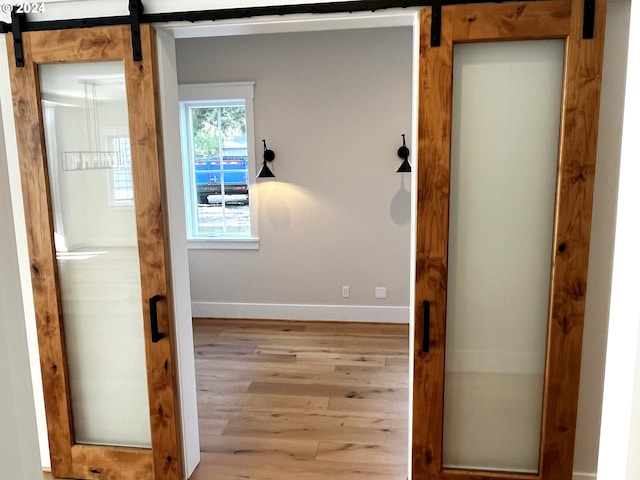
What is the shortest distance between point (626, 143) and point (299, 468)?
2370 mm

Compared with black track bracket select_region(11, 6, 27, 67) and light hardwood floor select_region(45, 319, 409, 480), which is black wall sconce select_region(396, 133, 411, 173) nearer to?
light hardwood floor select_region(45, 319, 409, 480)

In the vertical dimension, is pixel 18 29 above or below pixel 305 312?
above

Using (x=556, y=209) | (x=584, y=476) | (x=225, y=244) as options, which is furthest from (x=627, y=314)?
(x=225, y=244)

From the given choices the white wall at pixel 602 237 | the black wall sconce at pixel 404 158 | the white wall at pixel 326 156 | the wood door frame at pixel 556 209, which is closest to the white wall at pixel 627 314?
the wood door frame at pixel 556 209

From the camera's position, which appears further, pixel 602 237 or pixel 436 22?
pixel 602 237

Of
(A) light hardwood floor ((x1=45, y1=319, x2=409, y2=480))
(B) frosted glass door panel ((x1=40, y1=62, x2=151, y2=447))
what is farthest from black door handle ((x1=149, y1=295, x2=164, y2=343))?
(A) light hardwood floor ((x1=45, y1=319, x2=409, y2=480))

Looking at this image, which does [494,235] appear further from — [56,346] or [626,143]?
[56,346]

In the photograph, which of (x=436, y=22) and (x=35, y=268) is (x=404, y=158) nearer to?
(x=436, y=22)

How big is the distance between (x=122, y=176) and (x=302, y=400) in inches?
76.7

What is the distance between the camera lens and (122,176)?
230cm

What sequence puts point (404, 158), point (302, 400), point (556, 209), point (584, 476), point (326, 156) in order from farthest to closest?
1. point (326, 156)
2. point (404, 158)
3. point (302, 400)
4. point (584, 476)
5. point (556, 209)

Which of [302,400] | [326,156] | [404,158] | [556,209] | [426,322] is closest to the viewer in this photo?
[556,209]

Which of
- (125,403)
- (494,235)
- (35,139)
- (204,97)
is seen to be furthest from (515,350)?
(204,97)

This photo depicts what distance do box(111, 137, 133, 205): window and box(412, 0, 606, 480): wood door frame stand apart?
1327mm
